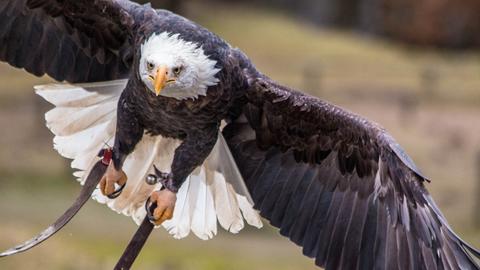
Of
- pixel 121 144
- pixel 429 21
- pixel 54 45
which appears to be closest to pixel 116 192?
pixel 121 144

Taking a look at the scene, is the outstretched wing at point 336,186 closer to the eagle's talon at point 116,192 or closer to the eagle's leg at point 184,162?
the eagle's leg at point 184,162

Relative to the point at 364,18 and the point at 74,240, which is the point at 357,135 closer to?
the point at 74,240

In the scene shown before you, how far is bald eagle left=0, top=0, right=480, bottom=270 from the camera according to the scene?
5.51 m

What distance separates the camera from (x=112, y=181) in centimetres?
588

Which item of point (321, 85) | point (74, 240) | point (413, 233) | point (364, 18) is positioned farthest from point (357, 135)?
point (364, 18)

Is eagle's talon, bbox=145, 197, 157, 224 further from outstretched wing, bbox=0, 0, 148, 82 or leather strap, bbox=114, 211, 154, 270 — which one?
outstretched wing, bbox=0, 0, 148, 82

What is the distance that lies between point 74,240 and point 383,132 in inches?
223

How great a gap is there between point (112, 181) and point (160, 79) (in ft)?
2.70

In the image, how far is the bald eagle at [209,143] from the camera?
18.1 feet

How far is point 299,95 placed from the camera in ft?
18.7

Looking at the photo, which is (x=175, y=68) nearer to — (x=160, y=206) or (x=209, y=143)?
(x=209, y=143)

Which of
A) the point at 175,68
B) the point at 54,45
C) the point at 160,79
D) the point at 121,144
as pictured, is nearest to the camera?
the point at 160,79

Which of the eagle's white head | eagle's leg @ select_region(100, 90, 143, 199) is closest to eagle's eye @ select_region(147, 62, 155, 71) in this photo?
the eagle's white head

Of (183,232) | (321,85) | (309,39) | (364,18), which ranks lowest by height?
(183,232)
